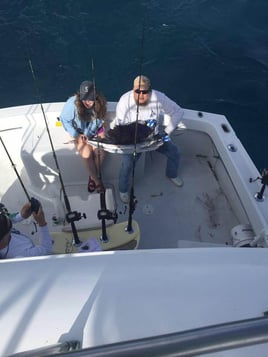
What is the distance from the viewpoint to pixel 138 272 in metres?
1.50

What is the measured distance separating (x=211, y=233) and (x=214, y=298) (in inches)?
85.7

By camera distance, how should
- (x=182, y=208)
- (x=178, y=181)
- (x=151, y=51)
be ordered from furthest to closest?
(x=151, y=51), (x=178, y=181), (x=182, y=208)

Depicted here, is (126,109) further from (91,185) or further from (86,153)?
(91,185)

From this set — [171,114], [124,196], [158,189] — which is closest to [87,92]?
[171,114]

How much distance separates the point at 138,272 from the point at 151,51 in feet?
17.8

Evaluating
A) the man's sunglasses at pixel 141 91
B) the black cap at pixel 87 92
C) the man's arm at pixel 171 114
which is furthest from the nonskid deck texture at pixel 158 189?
the man's sunglasses at pixel 141 91

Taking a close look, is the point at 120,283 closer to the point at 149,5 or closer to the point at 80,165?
the point at 80,165

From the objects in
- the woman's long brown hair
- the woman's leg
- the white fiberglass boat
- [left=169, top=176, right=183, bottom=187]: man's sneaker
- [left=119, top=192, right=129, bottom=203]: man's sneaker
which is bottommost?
the white fiberglass boat

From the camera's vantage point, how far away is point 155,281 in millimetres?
1460

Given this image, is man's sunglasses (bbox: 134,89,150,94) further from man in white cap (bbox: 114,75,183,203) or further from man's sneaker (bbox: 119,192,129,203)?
man's sneaker (bbox: 119,192,129,203)

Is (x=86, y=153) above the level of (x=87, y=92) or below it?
below

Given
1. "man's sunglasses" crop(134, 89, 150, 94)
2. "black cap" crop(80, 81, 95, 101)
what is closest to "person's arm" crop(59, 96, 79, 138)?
"black cap" crop(80, 81, 95, 101)

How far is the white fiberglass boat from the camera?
1.25 m

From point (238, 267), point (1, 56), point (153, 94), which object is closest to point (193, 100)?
point (153, 94)
